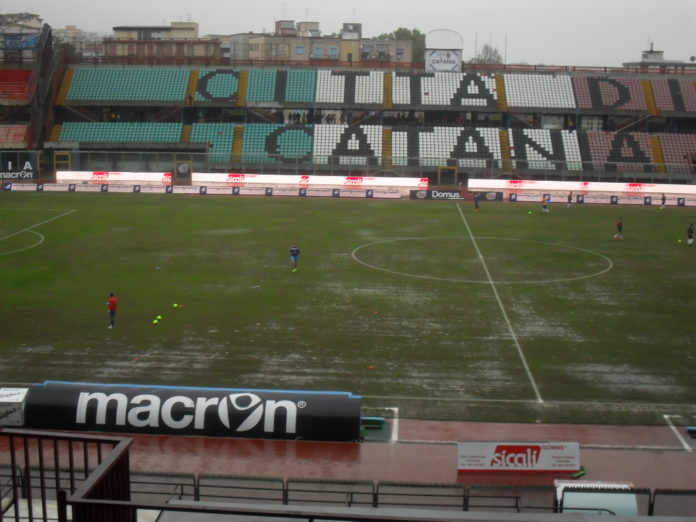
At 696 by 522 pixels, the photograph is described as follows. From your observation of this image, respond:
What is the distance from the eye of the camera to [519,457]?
17.8 metres

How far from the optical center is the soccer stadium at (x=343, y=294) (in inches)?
680

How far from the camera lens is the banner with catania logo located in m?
19.4

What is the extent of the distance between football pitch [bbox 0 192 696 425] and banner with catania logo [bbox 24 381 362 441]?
104 inches

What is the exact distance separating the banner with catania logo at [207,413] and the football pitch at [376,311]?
104 inches

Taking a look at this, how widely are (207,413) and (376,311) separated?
1264 centimetres

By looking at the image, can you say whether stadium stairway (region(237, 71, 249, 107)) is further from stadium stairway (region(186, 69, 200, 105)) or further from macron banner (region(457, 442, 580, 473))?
macron banner (region(457, 442, 580, 473))

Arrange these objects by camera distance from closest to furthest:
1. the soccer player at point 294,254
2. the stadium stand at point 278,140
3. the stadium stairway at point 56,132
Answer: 1. the soccer player at point 294,254
2. the stadium stand at point 278,140
3. the stadium stairway at point 56,132

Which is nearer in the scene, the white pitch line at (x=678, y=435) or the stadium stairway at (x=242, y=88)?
the white pitch line at (x=678, y=435)

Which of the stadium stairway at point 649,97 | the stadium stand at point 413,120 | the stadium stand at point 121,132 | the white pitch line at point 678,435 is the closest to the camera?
the white pitch line at point 678,435

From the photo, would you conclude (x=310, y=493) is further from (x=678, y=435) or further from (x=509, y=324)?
(x=509, y=324)

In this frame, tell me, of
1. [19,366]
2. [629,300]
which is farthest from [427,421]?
[629,300]

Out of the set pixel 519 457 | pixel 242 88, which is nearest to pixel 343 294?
pixel 519 457

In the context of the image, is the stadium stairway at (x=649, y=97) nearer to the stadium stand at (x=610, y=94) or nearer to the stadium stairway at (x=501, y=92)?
the stadium stand at (x=610, y=94)

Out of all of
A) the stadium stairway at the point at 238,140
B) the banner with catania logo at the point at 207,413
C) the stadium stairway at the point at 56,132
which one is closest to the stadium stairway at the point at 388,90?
the stadium stairway at the point at 238,140
